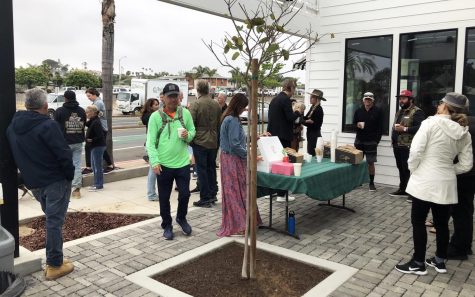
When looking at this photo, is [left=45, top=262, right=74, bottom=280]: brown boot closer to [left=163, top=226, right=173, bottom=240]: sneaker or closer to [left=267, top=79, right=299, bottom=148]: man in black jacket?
[left=163, top=226, right=173, bottom=240]: sneaker

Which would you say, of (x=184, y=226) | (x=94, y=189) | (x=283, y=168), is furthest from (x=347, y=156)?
(x=94, y=189)

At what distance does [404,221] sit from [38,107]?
5009 mm

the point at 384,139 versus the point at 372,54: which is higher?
the point at 372,54

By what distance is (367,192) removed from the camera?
7840mm

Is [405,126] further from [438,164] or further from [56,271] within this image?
[56,271]

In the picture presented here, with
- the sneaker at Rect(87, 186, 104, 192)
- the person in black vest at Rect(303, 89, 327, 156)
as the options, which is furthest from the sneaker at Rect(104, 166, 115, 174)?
the person in black vest at Rect(303, 89, 327, 156)

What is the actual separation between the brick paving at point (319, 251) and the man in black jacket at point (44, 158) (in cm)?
46

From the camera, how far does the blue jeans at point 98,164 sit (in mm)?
7543

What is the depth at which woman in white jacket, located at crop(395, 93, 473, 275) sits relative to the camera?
393 centimetres

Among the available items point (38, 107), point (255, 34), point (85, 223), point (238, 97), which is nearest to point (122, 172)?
point (85, 223)

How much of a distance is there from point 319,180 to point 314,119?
2884mm

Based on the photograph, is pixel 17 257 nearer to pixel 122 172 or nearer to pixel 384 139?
pixel 122 172

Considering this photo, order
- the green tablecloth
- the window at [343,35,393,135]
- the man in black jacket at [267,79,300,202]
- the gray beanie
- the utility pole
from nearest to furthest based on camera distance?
the utility pole, the gray beanie, the green tablecloth, the man in black jacket at [267,79,300,202], the window at [343,35,393,135]

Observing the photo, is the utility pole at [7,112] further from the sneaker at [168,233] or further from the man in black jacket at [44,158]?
the sneaker at [168,233]
